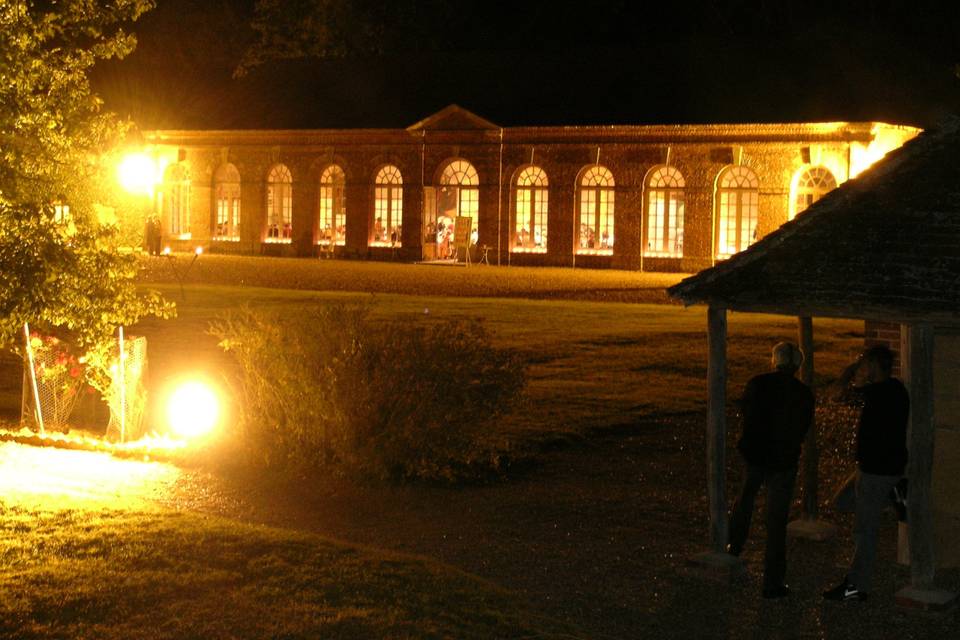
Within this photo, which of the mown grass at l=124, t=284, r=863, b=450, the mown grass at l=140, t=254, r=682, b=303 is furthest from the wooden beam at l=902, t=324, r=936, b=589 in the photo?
the mown grass at l=140, t=254, r=682, b=303

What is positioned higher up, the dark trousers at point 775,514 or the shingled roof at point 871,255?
the shingled roof at point 871,255

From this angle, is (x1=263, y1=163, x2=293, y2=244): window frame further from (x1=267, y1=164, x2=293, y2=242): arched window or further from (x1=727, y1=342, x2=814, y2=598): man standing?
(x1=727, y1=342, x2=814, y2=598): man standing

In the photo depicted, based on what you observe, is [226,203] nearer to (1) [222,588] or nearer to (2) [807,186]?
(2) [807,186]

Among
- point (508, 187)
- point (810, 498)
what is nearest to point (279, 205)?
point (508, 187)

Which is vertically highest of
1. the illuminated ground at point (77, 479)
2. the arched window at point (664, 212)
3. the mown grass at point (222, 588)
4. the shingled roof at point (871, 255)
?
the arched window at point (664, 212)

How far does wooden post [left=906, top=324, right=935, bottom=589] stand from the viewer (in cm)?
893

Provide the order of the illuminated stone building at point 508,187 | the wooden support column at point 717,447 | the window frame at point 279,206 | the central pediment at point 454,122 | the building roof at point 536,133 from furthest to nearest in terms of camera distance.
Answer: the window frame at point 279,206, the central pediment at point 454,122, the illuminated stone building at point 508,187, the building roof at point 536,133, the wooden support column at point 717,447

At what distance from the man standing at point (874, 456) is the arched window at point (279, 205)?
37.0 meters

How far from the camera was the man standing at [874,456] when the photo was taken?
8891mm

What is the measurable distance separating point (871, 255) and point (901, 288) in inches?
16.7

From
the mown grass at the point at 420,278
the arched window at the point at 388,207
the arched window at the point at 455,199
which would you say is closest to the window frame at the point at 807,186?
the mown grass at the point at 420,278

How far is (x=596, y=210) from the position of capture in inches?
1543

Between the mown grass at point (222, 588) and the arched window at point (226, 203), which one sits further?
the arched window at point (226, 203)

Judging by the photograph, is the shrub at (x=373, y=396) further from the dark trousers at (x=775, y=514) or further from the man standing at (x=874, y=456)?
the man standing at (x=874, y=456)
